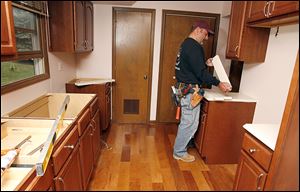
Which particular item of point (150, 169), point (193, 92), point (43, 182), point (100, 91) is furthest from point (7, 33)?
point (100, 91)

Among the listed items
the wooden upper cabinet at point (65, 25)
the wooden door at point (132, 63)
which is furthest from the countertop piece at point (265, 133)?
the wooden door at point (132, 63)

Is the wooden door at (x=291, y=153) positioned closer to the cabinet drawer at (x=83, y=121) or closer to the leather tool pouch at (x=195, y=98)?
the cabinet drawer at (x=83, y=121)

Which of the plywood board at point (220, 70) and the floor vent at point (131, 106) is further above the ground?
the plywood board at point (220, 70)

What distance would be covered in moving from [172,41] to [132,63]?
2.08 feet

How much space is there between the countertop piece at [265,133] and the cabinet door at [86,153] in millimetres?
1079

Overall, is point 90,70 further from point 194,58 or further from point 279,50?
point 279,50

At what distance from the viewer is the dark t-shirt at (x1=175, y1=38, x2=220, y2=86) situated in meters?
1.67

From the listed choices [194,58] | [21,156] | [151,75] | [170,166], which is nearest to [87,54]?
[151,75]

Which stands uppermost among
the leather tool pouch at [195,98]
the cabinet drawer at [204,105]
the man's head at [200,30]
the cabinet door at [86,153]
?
the man's head at [200,30]

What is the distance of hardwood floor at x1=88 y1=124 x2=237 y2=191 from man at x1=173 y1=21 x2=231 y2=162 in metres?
0.30

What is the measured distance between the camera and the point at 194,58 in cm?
167

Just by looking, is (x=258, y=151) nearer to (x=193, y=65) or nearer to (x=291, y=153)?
(x=291, y=153)

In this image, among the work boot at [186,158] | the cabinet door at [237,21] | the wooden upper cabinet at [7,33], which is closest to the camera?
the cabinet door at [237,21]

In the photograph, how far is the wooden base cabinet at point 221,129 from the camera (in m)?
1.73
